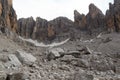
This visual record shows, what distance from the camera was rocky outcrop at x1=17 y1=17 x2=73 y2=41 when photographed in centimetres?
8756

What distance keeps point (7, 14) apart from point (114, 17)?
3381cm

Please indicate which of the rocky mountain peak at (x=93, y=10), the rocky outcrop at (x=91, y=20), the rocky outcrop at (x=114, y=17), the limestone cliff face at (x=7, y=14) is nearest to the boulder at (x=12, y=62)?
the limestone cliff face at (x=7, y=14)

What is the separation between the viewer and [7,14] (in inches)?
1932

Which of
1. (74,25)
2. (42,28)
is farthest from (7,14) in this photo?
(42,28)

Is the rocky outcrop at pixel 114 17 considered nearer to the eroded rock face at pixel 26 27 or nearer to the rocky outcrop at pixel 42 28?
the rocky outcrop at pixel 42 28

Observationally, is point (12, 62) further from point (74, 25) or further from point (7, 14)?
point (74, 25)

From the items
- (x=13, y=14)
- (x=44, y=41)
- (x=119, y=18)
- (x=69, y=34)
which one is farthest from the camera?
(x=44, y=41)

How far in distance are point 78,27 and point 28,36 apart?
17.5 meters

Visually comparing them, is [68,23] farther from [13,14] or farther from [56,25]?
[13,14]

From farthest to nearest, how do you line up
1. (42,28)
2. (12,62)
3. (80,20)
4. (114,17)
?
(42,28), (80,20), (114,17), (12,62)

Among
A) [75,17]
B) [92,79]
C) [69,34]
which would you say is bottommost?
[92,79]

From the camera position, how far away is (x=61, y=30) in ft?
284

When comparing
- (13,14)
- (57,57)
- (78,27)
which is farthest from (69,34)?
(57,57)

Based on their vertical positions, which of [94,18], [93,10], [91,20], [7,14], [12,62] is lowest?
[12,62]
